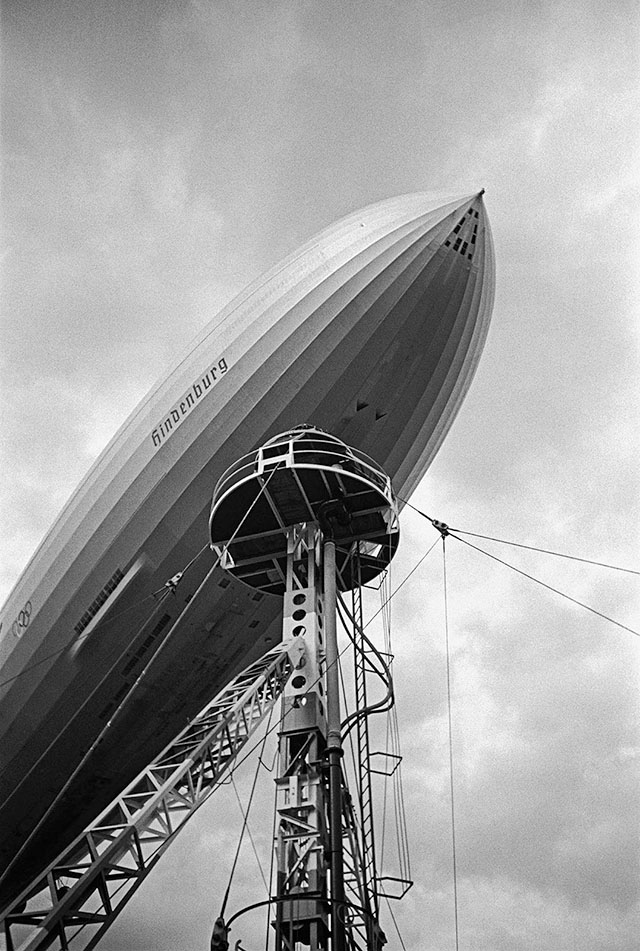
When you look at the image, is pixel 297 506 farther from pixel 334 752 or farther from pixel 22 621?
pixel 22 621

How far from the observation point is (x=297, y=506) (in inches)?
797

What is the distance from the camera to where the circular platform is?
1983 cm

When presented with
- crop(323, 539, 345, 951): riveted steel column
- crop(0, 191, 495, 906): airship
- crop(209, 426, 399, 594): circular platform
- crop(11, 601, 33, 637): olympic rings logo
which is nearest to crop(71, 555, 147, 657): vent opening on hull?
crop(0, 191, 495, 906): airship

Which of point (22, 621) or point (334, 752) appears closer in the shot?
point (334, 752)

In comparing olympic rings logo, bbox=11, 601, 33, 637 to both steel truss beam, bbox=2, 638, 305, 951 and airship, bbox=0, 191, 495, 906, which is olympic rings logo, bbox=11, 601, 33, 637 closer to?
airship, bbox=0, 191, 495, 906

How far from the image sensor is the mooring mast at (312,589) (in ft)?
51.1

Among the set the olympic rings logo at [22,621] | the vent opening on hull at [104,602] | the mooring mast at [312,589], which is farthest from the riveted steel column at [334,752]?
the olympic rings logo at [22,621]

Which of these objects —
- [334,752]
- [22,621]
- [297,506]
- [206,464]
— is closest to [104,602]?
[22,621]

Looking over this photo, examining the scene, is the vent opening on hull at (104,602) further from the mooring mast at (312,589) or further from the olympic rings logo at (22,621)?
the mooring mast at (312,589)

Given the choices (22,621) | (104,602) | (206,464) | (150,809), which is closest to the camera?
(150,809)

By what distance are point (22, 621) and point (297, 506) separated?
10915 millimetres

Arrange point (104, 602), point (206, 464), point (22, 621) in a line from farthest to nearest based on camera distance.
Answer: point (22, 621) < point (104, 602) < point (206, 464)

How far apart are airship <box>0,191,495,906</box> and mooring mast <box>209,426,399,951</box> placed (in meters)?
2.27

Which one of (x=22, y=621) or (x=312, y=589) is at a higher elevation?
(x=22, y=621)
